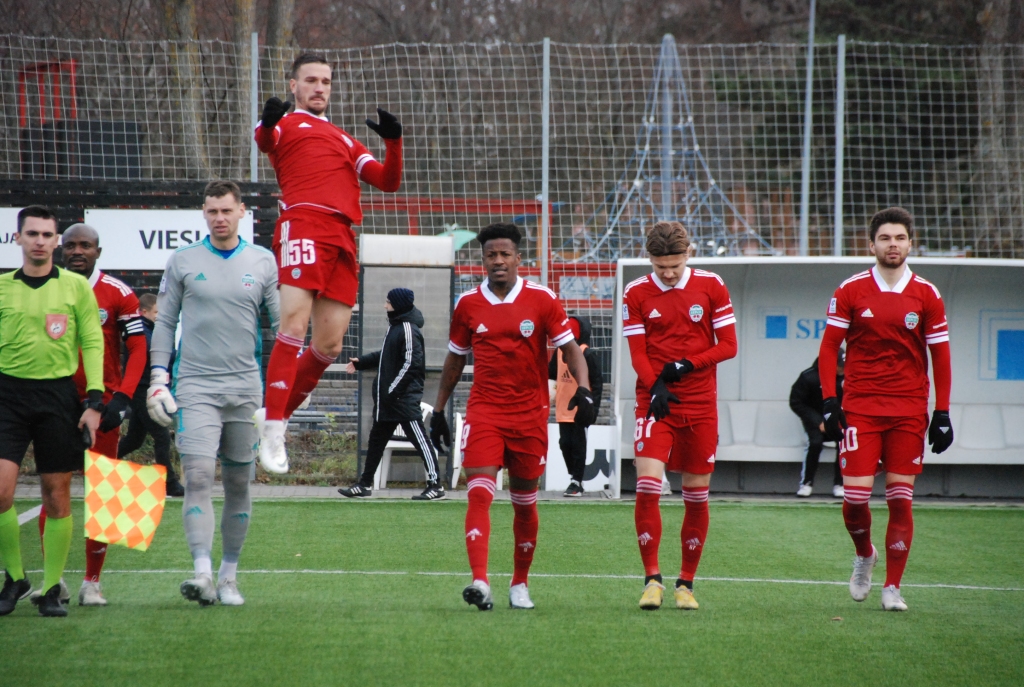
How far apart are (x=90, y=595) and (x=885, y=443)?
472 centimetres

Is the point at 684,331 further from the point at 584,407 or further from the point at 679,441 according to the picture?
the point at 584,407

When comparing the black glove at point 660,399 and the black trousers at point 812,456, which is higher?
the black glove at point 660,399

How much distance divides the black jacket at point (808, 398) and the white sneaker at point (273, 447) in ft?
27.3

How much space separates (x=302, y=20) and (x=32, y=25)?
27.0 feet

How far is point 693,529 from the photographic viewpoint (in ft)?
22.5

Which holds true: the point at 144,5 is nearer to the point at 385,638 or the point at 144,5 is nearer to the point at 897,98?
the point at 897,98

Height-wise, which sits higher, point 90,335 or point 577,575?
point 90,335

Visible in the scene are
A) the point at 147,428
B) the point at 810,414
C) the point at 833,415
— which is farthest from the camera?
the point at 810,414

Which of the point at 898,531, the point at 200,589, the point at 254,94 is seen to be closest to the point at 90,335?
the point at 200,589

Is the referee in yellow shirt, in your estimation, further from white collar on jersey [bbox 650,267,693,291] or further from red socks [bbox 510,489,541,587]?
white collar on jersey [bbox 650,267,693,291]

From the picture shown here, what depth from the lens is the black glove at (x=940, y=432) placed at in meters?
6.76

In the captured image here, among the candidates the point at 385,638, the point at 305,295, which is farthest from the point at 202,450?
the point at 385,638

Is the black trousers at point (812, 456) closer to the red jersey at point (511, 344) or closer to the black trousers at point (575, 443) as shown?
the black trousers at point (575, 443)

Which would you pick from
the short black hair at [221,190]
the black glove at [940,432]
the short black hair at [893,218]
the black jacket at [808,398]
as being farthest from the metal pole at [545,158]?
the short black hair at [221,190]
